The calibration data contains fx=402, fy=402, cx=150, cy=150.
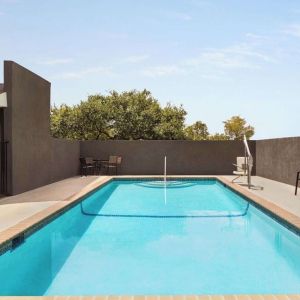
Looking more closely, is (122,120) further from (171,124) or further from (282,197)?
(282,197)

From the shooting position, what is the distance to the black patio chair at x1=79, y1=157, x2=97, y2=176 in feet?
50.0

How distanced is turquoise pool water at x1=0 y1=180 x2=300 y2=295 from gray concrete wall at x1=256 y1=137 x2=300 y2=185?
3335mm

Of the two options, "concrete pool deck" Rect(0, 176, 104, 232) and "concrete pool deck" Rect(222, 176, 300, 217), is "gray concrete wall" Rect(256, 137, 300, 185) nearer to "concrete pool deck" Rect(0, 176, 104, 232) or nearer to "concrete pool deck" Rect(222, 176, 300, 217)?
"concrete pool deck" Rect(222, 176, 300, 217)

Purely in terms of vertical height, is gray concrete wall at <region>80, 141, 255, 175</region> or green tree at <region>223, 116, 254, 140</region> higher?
green tree at <region>223, 116, 254, 140</region>

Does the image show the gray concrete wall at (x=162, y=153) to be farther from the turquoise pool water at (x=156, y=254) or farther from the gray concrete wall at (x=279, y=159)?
the turquoise pool water at (x=156, y=254)

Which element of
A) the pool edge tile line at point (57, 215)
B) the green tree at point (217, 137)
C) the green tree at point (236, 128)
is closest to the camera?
the pool edge tile line at point (57, 215)

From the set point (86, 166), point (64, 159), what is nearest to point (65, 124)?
point (86, 166)

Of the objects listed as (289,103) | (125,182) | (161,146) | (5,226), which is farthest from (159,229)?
(289,103)

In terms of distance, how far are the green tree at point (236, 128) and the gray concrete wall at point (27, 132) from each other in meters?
46.8

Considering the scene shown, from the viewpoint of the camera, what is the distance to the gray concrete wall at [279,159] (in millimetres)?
11219

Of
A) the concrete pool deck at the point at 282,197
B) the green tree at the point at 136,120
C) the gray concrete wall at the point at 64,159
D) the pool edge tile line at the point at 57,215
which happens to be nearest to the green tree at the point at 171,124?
the green tree at the point at 136,120

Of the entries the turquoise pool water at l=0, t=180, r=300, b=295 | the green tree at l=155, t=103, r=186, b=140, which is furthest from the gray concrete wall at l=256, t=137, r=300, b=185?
the green tree at l=155, t=103, r=186, b=140

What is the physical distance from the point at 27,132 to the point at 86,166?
5.31 meters

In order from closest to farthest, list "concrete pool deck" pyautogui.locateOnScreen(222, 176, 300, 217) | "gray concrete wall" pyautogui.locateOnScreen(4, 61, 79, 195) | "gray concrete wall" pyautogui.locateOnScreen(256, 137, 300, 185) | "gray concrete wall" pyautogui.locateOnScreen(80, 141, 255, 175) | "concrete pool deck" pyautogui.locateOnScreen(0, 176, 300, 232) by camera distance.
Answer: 1. "concrete pool deck" pyautogui.locateOnScreen(0, 176, 300, 232)
2. "concrete pool deck" pyautogui.locateOnScreen(222, 176, 300, 217)
3. "gray concrete wall" pyautogui.locateOnScreen(4, 61, 79, 195)
4. "gray concrete wall" pyautogui.locateOnScreen(256, 137, 300, 185)
5. "gray concrete wall" pyautogui.locateOnScreen(80, 141, 255, 175)
